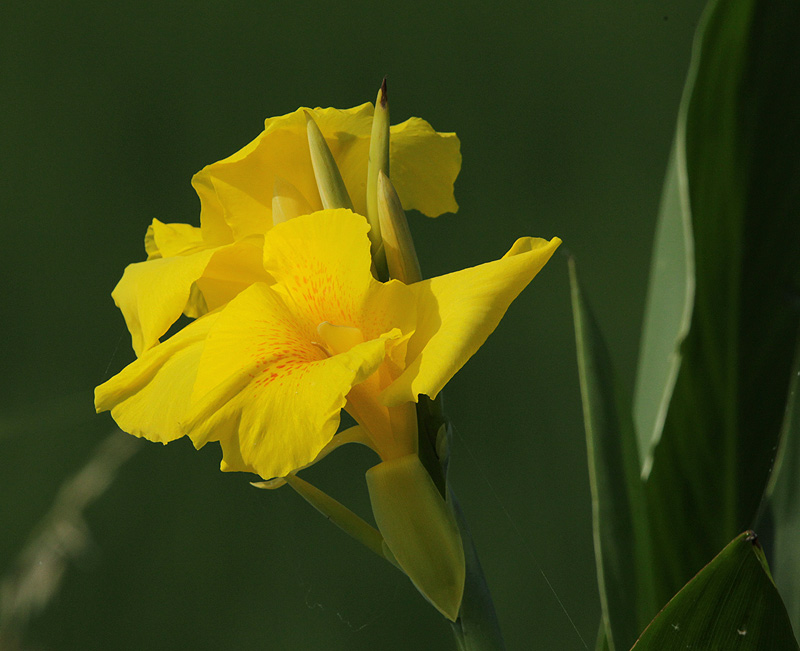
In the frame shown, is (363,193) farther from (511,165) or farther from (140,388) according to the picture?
(511,165)

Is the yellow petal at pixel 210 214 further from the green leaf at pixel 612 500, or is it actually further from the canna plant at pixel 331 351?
the green leaf at pixel 612 500

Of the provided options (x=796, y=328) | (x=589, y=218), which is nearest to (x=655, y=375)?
(x=796, y=328)

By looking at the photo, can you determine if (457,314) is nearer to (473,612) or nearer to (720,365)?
(473,612)

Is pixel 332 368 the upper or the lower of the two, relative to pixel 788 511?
upper

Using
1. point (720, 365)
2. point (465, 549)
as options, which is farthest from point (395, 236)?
point (720, 365)

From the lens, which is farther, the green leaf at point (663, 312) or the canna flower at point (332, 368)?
the green leaf at point (663, 312)

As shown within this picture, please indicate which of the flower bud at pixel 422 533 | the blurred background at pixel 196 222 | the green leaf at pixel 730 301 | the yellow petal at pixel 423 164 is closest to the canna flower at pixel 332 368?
the flower bud at pixel 422 533
